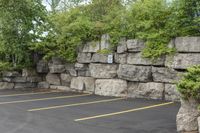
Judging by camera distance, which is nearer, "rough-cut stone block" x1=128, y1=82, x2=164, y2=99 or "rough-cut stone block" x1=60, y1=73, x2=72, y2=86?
"rough-cut stone block" x1=128, y1=82, x2=164, y2=99

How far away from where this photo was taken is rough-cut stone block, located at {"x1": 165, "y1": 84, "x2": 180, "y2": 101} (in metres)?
12.5

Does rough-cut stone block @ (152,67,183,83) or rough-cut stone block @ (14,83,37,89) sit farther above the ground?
rough-cut stone block @ (152,67,183,83)

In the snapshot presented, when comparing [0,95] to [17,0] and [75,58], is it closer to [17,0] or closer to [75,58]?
[75,58]

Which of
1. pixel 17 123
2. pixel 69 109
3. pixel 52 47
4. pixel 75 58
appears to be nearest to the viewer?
pixel 17 123

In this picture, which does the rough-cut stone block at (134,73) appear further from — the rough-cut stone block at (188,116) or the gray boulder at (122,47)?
the rough-cut stone block at (188,116)

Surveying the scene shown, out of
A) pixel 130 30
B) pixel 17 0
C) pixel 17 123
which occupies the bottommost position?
pixel 17 123

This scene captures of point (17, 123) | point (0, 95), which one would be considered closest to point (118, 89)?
point (0, 95)

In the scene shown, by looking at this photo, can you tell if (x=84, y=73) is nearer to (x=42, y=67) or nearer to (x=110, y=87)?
Result: (x=110, y=87)

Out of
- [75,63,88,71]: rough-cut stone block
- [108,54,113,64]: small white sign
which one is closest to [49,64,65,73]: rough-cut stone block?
[75,63,88,71]: rough-cut stone block

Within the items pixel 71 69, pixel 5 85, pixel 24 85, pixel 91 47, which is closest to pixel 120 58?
pixel 91 47

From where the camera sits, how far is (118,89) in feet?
47.2

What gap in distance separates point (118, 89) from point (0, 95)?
4.98 m

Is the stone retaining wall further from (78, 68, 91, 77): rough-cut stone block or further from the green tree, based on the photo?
the green tree

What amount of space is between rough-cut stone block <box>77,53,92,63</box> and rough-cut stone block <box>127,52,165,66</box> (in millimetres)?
2216
